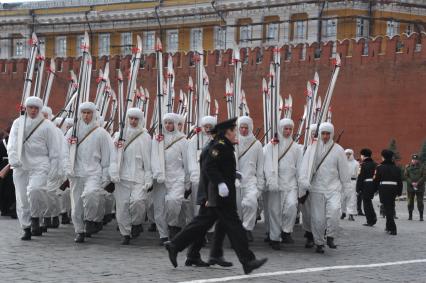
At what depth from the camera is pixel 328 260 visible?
39.4 feet

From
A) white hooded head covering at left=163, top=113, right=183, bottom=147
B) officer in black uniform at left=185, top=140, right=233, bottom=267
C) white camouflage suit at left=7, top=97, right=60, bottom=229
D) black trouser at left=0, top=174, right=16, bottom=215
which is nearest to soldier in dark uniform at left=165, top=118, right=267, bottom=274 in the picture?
officer in black uniform at left=185, top=140, right=233, bottom=267

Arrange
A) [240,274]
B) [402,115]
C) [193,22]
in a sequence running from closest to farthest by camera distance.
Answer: [240,274]
[402,115]
[193,22]

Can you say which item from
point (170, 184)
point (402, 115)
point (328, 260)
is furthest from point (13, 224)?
point (402, 115)

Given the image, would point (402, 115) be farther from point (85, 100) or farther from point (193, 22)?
point (85, 100)

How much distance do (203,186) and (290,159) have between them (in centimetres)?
311

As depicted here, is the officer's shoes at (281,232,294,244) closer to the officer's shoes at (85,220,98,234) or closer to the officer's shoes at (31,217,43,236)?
the officer's shoes at (85,220,98,234)

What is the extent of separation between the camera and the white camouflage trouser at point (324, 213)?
508 inches

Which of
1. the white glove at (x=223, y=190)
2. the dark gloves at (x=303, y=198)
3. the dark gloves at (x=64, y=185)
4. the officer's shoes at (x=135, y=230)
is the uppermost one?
the white glove at (x=223, y=190)

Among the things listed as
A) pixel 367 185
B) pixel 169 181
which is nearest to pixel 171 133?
pixel 169 181

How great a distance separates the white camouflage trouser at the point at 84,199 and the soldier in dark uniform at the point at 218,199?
264 cm

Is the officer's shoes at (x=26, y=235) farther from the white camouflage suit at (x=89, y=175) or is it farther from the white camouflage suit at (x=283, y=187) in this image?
the white camouflage suit at (x=283, y=187)

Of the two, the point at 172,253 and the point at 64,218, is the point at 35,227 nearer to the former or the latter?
the point at 64,218

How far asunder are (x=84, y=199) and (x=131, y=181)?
640 mm

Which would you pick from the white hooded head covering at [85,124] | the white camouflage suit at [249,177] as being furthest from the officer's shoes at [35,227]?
the white camouflage suit at [249,177]
